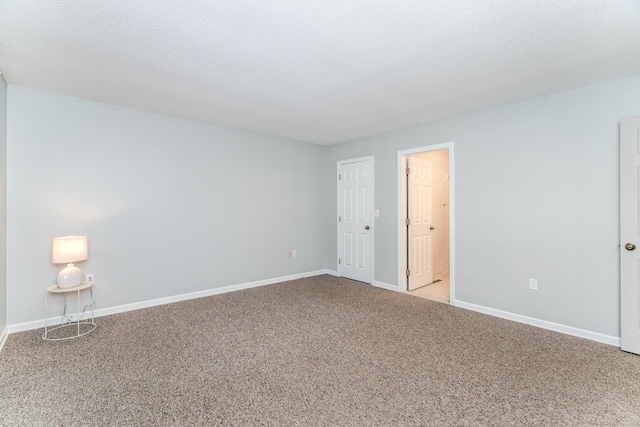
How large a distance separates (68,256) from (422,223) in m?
4.51

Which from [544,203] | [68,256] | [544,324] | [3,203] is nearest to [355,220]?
[544,203]

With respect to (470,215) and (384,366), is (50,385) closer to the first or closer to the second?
(384,366)

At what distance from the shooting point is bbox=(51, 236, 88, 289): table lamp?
2.93 m

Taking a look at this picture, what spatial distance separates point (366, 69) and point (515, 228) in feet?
7.86

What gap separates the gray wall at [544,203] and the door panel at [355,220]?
1.30 metres

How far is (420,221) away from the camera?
4762 millimetres

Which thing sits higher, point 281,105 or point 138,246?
point 281,105

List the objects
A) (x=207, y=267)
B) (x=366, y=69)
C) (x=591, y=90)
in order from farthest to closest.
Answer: (x=207, y=267), (x=591, y=90), (x=366, y=69)

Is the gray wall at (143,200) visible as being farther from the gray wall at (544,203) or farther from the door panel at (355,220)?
the gray wall at (544,203)

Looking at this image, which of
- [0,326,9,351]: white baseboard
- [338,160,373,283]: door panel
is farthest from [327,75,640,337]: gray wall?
[0,326,9,351]: white baseboard

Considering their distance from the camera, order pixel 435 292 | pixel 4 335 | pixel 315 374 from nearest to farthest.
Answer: pixel 315 374, pixel 4 335, pixel 435 292

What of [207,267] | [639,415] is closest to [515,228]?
[639,415]

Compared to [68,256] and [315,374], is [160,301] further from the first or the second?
[315,374]

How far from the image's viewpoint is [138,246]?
3.71 meters
